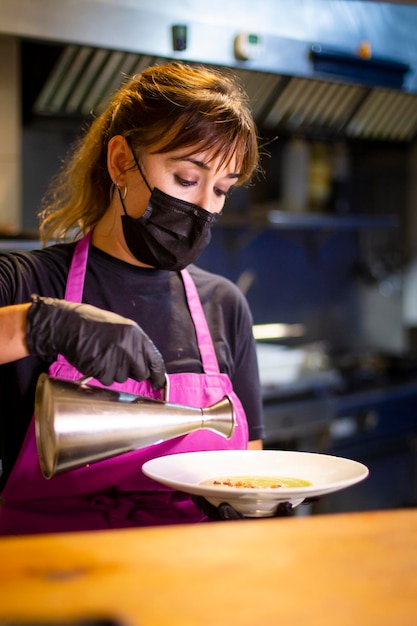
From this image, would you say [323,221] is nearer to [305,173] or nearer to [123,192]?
[305,173]

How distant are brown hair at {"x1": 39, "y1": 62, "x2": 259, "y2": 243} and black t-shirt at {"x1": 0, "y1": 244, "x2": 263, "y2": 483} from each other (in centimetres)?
18

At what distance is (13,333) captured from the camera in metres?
1.32

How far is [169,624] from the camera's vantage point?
71 centimetres

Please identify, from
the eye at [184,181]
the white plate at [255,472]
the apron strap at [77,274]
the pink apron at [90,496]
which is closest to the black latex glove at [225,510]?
the white plate at [255,472]

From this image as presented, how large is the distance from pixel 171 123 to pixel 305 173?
2.76 metres

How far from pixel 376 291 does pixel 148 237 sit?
338cm

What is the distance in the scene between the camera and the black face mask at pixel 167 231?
1.62 metres

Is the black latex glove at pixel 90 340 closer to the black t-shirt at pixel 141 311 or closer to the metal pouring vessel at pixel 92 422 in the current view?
the metal pouring vessel at pixel 92 422

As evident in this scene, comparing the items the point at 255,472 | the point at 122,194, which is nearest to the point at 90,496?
the point at 255,472

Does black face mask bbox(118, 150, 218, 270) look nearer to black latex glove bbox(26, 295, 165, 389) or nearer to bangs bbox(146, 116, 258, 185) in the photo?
bangs bbox(146, 116, 258, 185)

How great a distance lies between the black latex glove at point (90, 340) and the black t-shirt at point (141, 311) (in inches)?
11.3

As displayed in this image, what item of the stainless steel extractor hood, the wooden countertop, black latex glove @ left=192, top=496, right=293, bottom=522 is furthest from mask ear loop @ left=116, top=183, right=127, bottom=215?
the stainless steel extractor hood

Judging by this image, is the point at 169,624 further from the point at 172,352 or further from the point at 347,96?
the point at 347,96

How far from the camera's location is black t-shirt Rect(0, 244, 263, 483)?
5.15 ft
